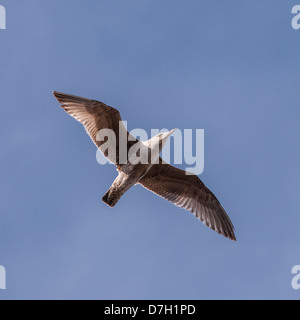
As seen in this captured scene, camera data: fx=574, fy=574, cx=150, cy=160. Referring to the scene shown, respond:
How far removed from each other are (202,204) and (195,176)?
995 millimetres

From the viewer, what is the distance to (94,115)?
15156 mm

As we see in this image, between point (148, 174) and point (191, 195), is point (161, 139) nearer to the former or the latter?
point (148, 174)

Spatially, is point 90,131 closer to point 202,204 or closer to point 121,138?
point 121,138

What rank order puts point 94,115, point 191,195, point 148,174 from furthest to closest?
1. point 191,195
2. point 148,174
3. point 94,115

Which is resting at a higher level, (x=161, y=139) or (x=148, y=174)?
(x=161, y=139)

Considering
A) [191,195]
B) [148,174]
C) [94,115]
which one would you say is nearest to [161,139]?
[148,174]

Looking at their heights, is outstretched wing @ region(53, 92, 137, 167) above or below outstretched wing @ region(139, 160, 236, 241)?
above

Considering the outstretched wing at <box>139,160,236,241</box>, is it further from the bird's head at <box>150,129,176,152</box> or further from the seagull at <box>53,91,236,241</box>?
the bird's head at <box>150,129,176,152</box>

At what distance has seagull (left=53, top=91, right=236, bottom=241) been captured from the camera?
49.7ft

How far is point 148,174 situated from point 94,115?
248 cm

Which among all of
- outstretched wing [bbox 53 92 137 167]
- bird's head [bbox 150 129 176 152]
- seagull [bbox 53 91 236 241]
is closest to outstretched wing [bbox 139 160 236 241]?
seagull [bbox 53 91 236 241]

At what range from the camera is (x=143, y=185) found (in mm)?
16672

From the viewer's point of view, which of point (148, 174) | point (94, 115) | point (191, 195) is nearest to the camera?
point (94, 115)
